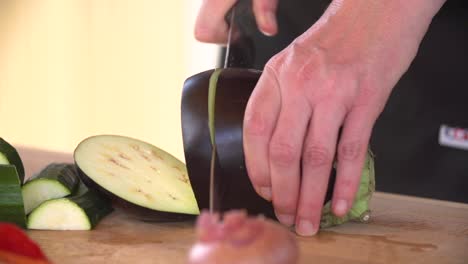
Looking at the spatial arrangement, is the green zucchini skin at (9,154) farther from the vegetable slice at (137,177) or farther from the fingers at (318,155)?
the fingers at (318,155)

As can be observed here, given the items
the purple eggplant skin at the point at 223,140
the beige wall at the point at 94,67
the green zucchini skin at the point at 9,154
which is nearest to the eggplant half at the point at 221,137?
the purple eggplant skin at the point at 223,140

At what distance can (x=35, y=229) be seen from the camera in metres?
1.53

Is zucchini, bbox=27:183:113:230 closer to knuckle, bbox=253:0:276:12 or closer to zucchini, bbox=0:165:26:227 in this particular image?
zucchini, bbox=0:165:26:227

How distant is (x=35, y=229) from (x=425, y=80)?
4.24ft

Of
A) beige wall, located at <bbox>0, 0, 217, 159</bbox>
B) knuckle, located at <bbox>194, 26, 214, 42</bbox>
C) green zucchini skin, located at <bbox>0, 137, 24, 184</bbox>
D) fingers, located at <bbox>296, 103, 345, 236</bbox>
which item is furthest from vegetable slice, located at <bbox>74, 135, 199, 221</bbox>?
beige wall, located at <bbox>0, 0, 217, 159</bbox>

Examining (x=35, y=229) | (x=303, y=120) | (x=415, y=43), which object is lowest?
(x=35, y=229)

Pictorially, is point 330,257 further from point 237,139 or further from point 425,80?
point 425,80

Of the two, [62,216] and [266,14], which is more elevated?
[266,14]

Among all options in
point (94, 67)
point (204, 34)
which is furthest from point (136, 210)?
point (94, 67)

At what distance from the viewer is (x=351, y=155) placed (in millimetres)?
1452

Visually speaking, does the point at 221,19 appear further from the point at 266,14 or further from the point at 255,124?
the point at 255,124

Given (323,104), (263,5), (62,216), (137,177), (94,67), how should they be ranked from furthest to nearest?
(94,67) → (263,5) → (137,177) → (62,216) → (323,104)

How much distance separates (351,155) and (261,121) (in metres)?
0.20

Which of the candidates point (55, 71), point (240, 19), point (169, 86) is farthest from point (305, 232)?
point (55, 71)
